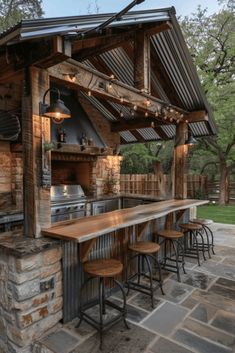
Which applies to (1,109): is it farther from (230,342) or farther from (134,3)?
(230,342)

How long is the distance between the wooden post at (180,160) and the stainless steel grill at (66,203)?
231cm

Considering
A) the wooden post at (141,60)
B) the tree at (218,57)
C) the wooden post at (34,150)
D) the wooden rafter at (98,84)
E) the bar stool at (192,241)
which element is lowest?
the bar stool at (192,241)

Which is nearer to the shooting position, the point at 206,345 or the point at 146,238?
the point at 206,345

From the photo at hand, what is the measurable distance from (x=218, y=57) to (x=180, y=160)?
746 cm

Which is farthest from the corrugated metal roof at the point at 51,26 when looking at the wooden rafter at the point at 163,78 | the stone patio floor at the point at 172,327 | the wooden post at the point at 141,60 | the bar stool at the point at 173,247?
the bar stool at the point at 173,247

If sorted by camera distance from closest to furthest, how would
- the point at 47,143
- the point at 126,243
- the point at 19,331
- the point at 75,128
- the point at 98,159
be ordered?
the point at 19,331
the point at 47,143
the point at 126,243
the point at 75,128
the point at 98,159

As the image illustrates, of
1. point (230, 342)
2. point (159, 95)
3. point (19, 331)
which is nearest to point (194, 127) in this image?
point (159, 95)

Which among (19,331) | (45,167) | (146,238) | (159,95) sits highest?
(159,95)

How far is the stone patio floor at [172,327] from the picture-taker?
89.2 inches

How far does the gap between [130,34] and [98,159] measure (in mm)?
3870

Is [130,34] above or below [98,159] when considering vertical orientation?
above

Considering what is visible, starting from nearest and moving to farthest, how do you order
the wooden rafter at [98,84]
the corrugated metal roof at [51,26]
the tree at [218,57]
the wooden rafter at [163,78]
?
the corrugated metal roof at [51,26] < the wooden rafter at [98,84] < the wooden rafter at [163,78] < the tree at [218,57]

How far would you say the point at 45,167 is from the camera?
257 centimetres

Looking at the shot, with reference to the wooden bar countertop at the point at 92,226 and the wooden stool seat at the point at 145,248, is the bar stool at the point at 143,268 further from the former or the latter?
the wooden bar countertop at the point at 92,226
